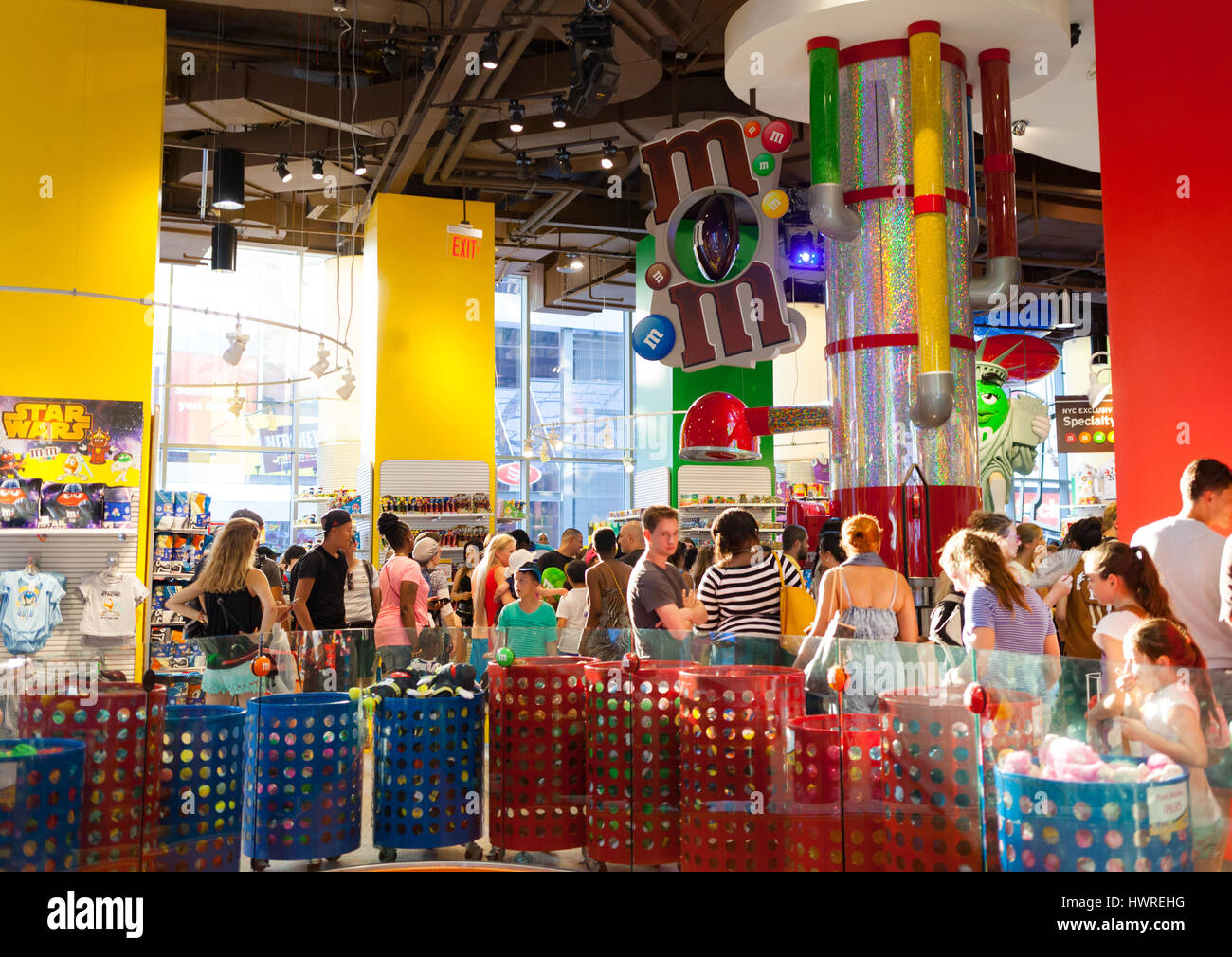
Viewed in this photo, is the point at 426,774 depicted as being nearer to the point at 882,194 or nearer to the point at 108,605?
the point at 882,194

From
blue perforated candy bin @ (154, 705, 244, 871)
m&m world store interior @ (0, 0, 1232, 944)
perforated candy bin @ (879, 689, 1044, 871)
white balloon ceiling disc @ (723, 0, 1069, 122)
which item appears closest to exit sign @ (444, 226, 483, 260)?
m&m world store interior @ (0, 0, 1232, 944)

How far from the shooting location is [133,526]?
8148 millimetres

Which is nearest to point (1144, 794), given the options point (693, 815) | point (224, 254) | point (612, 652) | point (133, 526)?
point (693, 815)

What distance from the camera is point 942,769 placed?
2.96 m

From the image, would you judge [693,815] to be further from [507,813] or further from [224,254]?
[224,254]

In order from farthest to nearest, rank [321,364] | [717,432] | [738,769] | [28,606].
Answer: [321,364] → [28,606] → [717,432] → [738,769]

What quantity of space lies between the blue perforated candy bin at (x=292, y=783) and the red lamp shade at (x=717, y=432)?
3.07 m

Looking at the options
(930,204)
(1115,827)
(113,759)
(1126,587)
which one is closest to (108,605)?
(113,759)

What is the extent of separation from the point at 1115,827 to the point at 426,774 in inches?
98.1

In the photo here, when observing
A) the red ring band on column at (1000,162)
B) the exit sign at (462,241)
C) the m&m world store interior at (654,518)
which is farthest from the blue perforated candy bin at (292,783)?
the exit sign at (462,241)

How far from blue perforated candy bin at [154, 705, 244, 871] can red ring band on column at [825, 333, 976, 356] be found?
399 centimetres

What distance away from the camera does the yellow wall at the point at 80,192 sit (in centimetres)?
823

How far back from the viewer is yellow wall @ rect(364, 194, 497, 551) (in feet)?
41.4

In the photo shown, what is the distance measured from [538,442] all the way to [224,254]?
10.4 m
